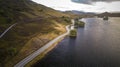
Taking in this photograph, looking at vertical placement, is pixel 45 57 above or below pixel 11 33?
below

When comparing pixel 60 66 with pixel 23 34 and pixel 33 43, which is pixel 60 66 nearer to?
pixel 33 43

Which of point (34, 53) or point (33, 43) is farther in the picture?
point (33, 43)

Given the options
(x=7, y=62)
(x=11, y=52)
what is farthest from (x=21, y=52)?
(x=7, y=62)

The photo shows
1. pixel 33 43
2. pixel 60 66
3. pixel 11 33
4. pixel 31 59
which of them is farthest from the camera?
pixel 11 33

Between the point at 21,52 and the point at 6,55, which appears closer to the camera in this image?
the point at 6,55

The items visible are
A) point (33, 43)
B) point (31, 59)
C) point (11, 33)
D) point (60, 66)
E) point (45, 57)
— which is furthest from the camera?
point (11, 33)

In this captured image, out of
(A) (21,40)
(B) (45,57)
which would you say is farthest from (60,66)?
(A) (21,40)

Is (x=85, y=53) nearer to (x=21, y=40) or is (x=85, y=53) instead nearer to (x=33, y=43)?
(x=33, y=43)

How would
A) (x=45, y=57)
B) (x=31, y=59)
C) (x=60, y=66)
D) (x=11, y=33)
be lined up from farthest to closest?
(x=11, y=33) < (x=45, y=57) < (x=31, y=59) < (x=60, y=66)

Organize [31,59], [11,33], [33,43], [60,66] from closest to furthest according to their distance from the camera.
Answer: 1. [60,66]
2. [31,59]
3. [33,43]
4. [11,33]
